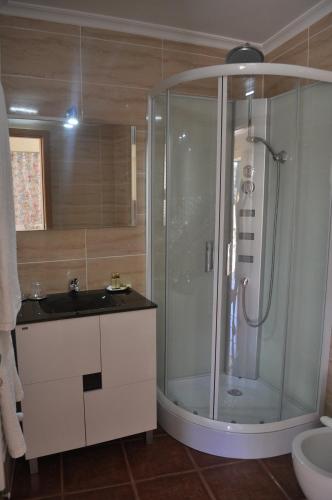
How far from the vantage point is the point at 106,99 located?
2312 mm

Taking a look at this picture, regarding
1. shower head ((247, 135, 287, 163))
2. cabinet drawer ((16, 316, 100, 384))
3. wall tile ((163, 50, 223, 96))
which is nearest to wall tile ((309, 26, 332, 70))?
shower head ((247, 135, 287, 163))

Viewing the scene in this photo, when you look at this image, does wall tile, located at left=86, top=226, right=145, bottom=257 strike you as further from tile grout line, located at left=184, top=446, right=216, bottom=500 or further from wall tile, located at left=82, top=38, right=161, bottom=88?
tile grout line, located at left=184, top=446, right=216, bottom=500

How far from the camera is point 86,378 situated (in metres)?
1.98

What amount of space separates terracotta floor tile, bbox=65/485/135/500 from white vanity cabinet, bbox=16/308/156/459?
0.24 meters

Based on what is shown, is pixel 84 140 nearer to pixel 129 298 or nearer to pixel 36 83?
pixel 36 83

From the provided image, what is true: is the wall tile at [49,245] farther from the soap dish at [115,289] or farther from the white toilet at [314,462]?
the white toilet at [314,462]

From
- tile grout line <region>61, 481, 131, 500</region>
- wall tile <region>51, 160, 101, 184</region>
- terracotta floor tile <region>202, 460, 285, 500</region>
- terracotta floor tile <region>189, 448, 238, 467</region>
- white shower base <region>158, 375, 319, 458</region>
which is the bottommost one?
tile grout line <region>61, 481, 131, 500</region>

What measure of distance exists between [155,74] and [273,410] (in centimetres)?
224

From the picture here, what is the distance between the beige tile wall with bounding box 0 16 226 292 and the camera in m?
2.12

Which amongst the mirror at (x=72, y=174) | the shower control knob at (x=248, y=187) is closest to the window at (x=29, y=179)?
the mirror at (x=72, y=174)

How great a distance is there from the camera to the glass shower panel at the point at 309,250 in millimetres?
2086

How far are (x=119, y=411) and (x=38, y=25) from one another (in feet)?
7.39

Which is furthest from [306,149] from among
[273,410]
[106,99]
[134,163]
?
[273,410]

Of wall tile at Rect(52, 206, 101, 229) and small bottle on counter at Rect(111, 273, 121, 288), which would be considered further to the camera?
small bottle on counter at Rect(111, 273, 121, 288)
